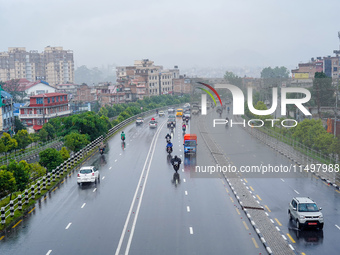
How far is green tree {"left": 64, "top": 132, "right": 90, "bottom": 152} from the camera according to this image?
5259 centimetres

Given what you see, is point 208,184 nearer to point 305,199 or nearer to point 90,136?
point 305,199

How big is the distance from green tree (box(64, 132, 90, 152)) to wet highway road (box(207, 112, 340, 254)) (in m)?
16.4

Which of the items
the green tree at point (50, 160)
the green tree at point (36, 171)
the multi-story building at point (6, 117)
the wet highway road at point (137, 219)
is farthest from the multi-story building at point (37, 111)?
the green tree at point (36, 171)

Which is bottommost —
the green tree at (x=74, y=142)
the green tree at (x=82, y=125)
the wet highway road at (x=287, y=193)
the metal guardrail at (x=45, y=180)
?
the wet highway road at (x=287, y=193)

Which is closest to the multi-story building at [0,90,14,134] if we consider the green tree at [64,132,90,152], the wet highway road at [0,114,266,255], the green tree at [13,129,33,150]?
the green tree at [13,129,33,150]

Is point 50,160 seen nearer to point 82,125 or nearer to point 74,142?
point 74,142

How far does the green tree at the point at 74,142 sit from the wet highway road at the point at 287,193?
1643 cm

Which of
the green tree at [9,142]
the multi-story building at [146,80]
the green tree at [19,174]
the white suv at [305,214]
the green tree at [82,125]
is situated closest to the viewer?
the white suv at [305,214]

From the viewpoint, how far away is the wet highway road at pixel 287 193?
2359 cm

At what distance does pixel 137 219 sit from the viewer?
2772 cm

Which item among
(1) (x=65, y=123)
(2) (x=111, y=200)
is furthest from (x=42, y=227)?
(1) (x=65, y=123)

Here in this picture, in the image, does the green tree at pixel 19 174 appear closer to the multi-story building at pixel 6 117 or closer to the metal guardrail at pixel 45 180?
the metal guardrail at pixel 45 180

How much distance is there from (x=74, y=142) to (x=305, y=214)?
3325 centimetres

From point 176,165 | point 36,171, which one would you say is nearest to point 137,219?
point 36,171
